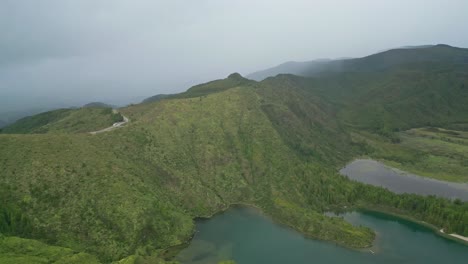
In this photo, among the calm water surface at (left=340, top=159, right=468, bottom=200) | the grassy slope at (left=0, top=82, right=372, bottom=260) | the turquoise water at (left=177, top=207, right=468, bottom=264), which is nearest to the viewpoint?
the grassy slope at (left=0, top=82, right=372, bottom=260)

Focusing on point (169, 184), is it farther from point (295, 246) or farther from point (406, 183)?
point (406, 183)

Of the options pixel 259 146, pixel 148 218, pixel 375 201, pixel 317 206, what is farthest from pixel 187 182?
pixel 375 201

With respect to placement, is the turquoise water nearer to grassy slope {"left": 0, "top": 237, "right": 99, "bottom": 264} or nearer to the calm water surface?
grassy slope {"left": 0, "top": 237, "right": 99, "bottom": 264}

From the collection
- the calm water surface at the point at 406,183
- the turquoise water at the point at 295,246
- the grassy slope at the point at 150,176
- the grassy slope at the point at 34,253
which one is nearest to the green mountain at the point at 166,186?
the grassy slope at the point at 150,176

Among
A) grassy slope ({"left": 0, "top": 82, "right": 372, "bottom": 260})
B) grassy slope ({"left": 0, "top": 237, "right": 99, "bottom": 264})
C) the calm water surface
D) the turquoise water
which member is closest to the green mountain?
grassy slope ({"left": 0, "top": 82, "right": 372, "bottom": 260})

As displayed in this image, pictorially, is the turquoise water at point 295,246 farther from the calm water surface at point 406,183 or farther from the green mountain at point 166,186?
the calm water surface at point 406,183

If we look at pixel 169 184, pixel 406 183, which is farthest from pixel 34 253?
pixel 406 183
